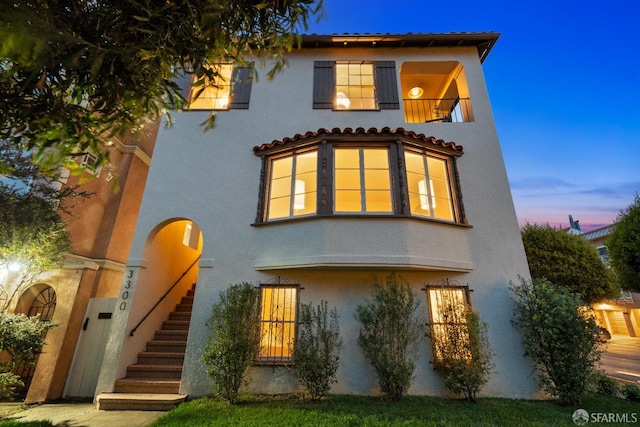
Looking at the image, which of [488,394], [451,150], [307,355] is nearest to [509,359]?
[488,394]

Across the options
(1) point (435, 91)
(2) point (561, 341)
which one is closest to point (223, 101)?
(1) point (435, 91)

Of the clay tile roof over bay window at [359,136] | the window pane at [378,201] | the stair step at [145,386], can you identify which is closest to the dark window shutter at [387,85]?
the clay tile roof over bay window at [359,136]

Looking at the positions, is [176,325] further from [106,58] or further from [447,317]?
[447,317]

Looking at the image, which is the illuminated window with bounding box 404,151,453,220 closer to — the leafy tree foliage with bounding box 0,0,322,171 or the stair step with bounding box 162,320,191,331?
the leafy tree foliage with bounding box 0,0,322,171

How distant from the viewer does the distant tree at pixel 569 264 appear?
30.4ft

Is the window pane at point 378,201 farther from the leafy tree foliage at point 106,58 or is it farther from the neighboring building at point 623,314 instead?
the neighboring building at point 623,314

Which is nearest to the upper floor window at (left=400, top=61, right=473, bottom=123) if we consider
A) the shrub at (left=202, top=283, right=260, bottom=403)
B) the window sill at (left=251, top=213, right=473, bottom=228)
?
the window sill at (left=251, top=213, right=473, bottom=228)

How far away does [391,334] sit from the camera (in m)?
5.77

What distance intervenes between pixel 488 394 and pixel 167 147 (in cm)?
1059

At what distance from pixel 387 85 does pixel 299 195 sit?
190 inches

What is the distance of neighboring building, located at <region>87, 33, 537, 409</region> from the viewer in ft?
20.5

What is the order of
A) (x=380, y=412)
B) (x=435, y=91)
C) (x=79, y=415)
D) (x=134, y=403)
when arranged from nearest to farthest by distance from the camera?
1. (x=380, y=412)
2. (x=79, y=415)
3. (x=134, y=403)
4. (x=435, y=91)

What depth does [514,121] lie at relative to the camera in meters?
42.9

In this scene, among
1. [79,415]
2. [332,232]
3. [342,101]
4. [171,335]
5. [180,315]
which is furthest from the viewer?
[342,101]
